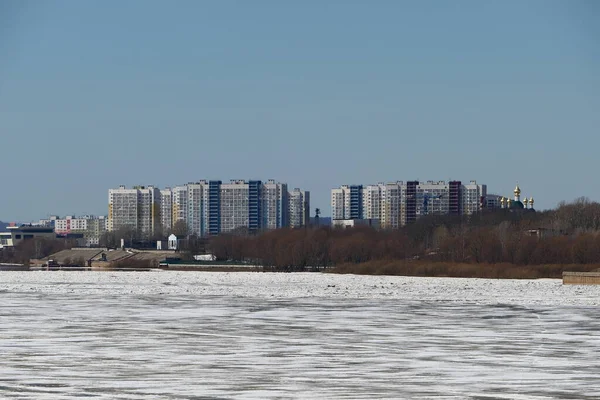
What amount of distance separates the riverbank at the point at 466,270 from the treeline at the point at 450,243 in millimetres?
5443

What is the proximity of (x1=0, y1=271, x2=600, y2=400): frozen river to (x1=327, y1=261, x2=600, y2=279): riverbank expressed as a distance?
3019 cm

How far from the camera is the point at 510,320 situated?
922 inches

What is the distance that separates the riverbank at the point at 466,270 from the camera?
5906 cm

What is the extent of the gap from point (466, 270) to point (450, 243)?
17486 millimetres

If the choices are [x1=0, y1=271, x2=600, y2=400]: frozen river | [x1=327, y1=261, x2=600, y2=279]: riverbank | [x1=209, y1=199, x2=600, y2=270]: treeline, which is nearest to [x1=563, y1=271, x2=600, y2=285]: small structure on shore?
[x1=327, y1=261, x2=600, y2=279]: riverbank

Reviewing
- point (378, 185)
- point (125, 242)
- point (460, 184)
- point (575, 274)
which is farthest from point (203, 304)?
point (378, 185)

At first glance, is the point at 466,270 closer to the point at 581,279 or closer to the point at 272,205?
the point at 581,279

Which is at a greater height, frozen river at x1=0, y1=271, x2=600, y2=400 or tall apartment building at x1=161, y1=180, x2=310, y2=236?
tall apartment building at x1=161, y1=180, x2=310, y2=236

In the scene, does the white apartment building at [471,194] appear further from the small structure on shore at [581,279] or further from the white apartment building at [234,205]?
the small structure on shore at [581,279]

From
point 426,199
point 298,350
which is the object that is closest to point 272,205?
point 426,199

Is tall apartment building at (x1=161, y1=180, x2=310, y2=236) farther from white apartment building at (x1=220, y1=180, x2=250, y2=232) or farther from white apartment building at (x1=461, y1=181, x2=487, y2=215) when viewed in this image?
white apartment building at (x1=461, y1=181, x2=487, y2=215)

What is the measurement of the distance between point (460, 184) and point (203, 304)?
155819 mm

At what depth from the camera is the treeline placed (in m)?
72.3

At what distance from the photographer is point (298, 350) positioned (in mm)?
17344
